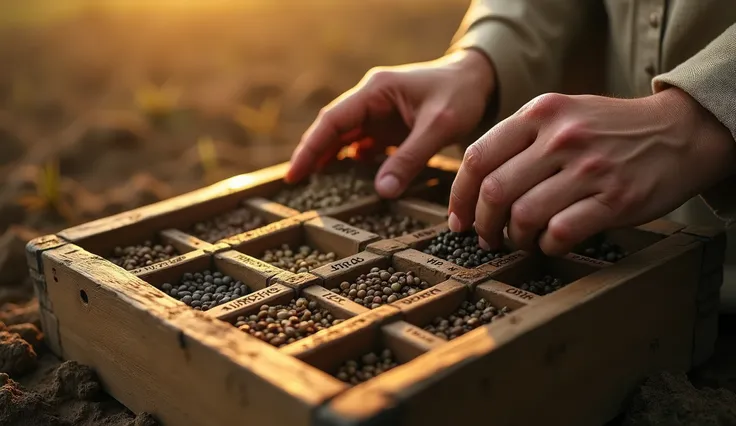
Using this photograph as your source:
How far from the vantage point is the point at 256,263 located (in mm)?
1558

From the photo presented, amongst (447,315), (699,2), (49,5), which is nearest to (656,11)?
(699,2)

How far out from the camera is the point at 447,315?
4.60 ft

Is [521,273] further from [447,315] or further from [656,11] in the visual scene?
[656,11]

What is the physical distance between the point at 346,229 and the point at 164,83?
2198 millimetres

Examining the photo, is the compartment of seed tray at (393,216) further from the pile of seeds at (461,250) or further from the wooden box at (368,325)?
the pile of seeds at (461,250)

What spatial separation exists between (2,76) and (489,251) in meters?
2.77

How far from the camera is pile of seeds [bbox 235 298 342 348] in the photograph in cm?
131

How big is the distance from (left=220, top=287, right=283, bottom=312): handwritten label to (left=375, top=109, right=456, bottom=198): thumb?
0.54m

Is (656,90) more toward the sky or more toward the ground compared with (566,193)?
more toward the sky

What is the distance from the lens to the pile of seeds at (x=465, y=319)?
1.33m

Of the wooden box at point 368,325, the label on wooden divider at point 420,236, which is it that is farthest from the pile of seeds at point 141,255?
the label on wooden divider at point 420,236

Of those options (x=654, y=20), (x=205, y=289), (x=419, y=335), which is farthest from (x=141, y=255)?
(x=654, y=20)

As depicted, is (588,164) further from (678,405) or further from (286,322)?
(286,322)

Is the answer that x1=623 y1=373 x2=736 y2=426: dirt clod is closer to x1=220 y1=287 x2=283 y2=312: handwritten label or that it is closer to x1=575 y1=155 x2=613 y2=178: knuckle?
x1=575 y1=155 x2=613 y2=178: knuckle
